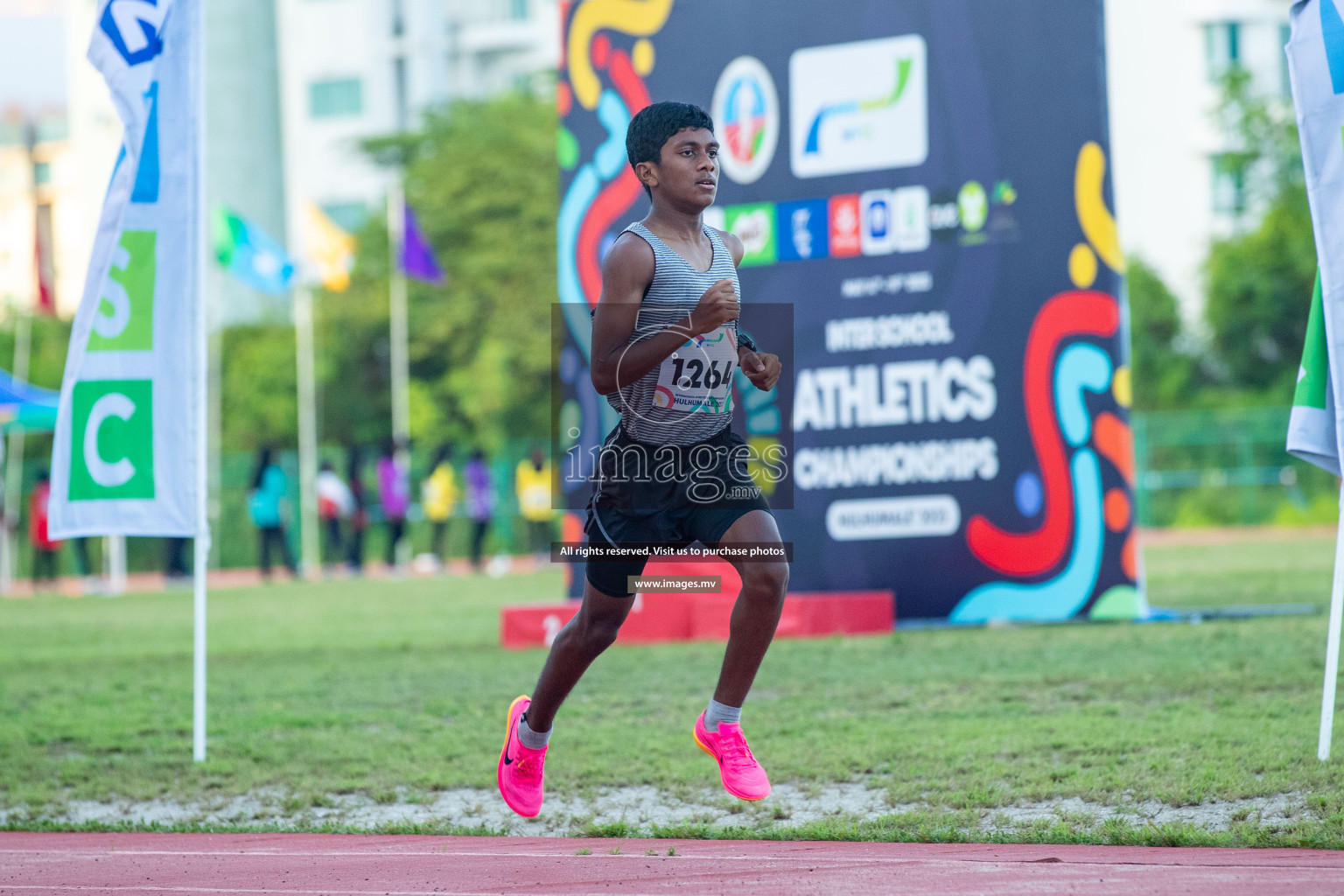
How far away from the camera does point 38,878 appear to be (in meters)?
4.44

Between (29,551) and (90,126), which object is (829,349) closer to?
(29,551)

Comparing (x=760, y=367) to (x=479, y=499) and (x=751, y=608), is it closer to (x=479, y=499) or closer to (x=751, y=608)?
(x=751, y=608)

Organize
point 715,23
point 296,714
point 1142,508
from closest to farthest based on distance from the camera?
point 296,714 → point 715,23 → point 1142,508

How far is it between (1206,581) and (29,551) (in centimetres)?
2318

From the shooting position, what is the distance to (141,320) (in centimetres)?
708

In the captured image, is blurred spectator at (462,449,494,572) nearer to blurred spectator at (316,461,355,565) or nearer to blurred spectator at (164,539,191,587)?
blurred spectator at (316,461,355,565)

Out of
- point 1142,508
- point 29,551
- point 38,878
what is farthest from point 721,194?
point 29,551

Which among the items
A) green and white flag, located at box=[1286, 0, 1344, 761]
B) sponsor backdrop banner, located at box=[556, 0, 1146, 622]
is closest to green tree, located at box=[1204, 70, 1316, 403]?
sponsor backdrop banner, located at box=[556, 0, 1146, 622]

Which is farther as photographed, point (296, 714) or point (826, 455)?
point (826, 455)

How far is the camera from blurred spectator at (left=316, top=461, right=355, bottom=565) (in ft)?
81.4

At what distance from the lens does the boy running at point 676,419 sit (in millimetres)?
4523

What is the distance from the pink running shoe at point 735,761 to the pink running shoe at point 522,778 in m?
0.56

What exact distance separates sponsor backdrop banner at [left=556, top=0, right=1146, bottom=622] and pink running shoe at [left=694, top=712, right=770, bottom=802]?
623cm

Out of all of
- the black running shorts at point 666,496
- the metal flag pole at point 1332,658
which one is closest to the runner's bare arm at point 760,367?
the black running shorts at point 666,496
